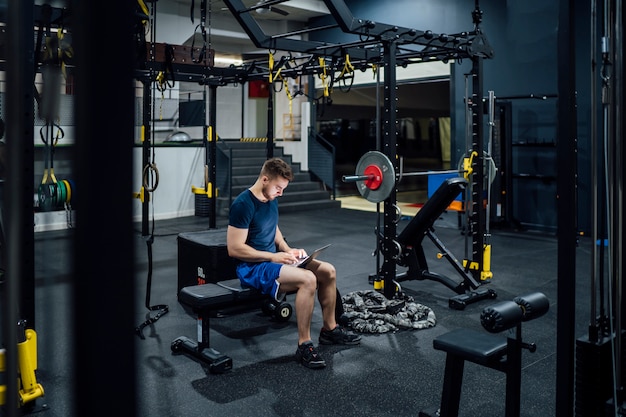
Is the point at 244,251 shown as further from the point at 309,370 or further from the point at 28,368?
the point at 28,368

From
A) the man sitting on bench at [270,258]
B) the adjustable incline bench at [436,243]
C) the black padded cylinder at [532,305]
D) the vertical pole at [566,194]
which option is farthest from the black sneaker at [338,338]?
the vertical pole at [566,194]

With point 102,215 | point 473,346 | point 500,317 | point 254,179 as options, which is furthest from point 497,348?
point 254,179

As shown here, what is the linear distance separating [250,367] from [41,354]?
1264mm

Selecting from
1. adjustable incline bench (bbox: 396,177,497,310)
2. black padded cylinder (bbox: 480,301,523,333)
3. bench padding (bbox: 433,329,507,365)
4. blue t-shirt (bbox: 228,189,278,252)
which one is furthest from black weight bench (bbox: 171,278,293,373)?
black padded cylinder (bbox: 480,301,523,333)

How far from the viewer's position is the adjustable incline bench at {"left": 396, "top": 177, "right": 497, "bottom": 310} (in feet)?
14.6

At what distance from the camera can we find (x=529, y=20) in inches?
321

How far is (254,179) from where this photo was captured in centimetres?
1084

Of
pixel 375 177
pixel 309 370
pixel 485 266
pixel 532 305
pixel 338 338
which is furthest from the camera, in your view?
pixel 485 266

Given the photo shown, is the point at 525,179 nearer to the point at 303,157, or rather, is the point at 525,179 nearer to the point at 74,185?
the point at 303,157

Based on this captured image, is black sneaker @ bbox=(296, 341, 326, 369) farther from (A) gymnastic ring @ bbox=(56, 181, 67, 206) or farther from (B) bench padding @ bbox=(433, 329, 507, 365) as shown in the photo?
(A) gymnastic ring @ bbox=(56, 181, 67, 206)

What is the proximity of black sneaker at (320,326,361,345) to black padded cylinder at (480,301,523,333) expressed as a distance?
1816mm

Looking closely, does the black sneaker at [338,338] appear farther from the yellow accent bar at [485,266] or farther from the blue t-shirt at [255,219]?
the yellow accent bar at [485,266]

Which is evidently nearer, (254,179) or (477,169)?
(477,169)

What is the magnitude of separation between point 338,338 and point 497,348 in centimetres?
158
